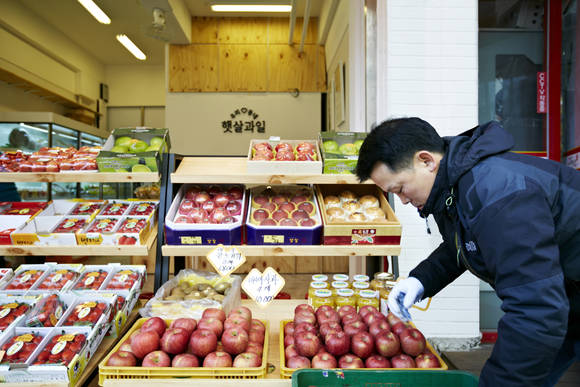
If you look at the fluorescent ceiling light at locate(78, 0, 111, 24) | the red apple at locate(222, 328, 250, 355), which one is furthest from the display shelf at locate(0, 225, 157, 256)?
the fluorescent ceiling light at locate(78, 0, 111, 24)

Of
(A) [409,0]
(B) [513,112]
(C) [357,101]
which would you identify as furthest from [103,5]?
(B) [513,112]

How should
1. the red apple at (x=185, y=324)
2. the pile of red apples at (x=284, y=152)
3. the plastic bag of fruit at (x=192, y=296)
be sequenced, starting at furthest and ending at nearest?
the pile of red apples at (x=284, y=152) → the plastic bag of fruit at (x=192, y=296) → the red apple at (x=185, y=324)

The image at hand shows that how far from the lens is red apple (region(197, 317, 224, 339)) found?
165 cm

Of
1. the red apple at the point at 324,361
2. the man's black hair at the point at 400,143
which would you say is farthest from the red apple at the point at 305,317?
the man's black hair at the point at 400,143

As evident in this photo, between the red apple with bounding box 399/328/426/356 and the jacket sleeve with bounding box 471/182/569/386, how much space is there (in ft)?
1.83

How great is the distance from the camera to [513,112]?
141 inches

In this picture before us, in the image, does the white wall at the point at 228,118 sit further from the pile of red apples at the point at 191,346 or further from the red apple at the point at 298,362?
the red apple at the point at 298,362

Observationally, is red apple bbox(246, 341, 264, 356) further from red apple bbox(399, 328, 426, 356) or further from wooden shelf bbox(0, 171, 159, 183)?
wooden shelf bbox(0, 171, 159, 183)

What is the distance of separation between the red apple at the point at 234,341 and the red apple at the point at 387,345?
1.82 ft

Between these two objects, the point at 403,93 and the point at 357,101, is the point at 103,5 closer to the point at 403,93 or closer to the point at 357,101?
the point at 357,101

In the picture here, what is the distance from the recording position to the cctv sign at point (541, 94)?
3.49m

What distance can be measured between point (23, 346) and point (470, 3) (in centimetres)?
392

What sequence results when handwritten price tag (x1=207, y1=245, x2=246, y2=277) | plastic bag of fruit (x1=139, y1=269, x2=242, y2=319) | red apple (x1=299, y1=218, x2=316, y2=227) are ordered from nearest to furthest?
plastic bag of fruit (x1=139, y1=269, x2=242, y2=319) < handwritten price tag (x1=207, y1=245, x2=246, y2=277) < red apple (x1=299, y1=218, x2=316, y2=227)

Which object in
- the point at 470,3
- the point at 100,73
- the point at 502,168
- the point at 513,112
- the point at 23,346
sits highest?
the point at 100,73
